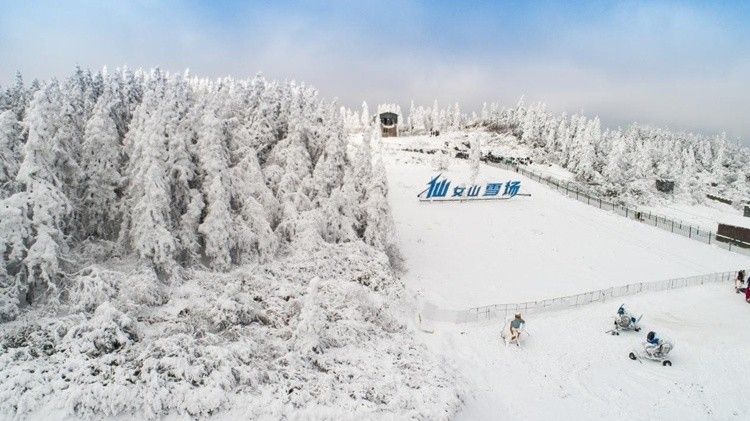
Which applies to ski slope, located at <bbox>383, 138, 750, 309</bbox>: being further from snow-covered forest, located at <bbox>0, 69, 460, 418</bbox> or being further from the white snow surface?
the white snow surface

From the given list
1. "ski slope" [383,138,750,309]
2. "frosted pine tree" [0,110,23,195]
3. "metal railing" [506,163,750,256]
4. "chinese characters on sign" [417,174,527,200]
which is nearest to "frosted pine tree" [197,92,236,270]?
"frosted pine tree" [0,110,23,195]

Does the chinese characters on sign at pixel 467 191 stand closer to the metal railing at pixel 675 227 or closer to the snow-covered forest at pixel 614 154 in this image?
the metal railing at pixel 675 227

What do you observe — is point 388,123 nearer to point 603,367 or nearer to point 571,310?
point 571,310

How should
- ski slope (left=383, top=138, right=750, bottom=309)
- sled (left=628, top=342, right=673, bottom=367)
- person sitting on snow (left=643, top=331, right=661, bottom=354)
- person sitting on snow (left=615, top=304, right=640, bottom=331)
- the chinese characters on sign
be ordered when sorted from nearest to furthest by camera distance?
sled (left=628, top=342, right=673, bottom=367) < person sitting on snow (left=643, top=331, right=661, bottom=354) < person sitting on snow (left=615, top=304, right=640, bottom=331) < ski slope (left=383, top=138, right=750, bottom=309) < the chinese characters on sign

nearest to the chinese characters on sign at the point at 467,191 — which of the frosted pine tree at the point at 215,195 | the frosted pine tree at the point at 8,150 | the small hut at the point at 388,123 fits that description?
Result: the frosted pine tree at the point at 215,195

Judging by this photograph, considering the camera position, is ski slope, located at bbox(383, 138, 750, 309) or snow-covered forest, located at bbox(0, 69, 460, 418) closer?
snow-covered forest, located at bbox(0, 69, 460, 418)

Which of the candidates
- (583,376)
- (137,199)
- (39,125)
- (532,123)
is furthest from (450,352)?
(532,123)
